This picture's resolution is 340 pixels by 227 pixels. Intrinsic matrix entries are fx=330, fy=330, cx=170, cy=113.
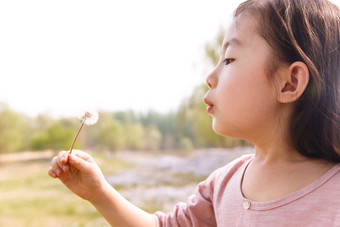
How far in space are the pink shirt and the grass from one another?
1.10m

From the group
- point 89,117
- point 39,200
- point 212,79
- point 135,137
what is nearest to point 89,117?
point 89,117

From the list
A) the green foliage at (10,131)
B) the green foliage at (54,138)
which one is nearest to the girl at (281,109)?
the green foliage at (54,138)

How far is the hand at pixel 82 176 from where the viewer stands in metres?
0.55

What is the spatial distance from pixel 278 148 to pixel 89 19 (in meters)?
1.67

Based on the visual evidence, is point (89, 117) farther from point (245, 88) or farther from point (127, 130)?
point (127, 130)

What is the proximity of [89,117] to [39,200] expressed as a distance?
1.47 meters

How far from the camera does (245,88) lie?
1.69 ft

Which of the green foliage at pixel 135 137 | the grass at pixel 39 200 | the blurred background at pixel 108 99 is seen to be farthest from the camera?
the green foliage at pixel 135 137

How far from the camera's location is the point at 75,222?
166 cm

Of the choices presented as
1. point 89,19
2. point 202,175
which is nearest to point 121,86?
point 89,19

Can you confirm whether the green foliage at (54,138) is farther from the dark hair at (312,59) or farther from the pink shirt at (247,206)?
the dark hair at (312,59)

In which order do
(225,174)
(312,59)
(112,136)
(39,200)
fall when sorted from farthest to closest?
1. (112,136)
2. (39,200)
3. (225,174)
4. (312,59)

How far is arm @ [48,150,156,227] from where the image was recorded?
54 cm

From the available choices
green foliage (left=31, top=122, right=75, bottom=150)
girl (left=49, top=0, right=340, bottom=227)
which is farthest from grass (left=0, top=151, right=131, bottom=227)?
girl (left=49, top=0, right=340, bottom=227)
